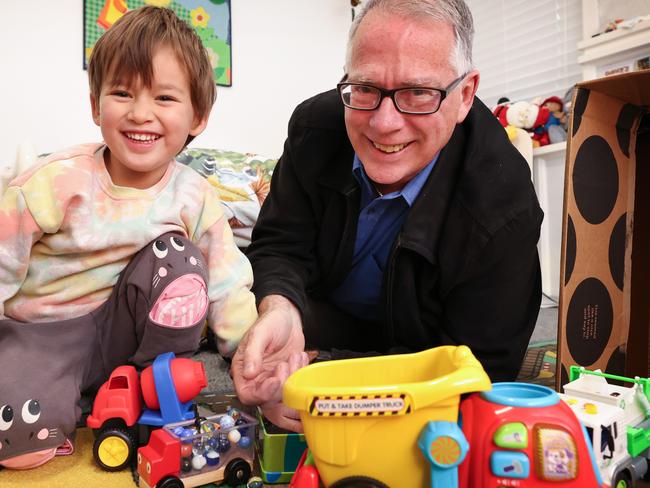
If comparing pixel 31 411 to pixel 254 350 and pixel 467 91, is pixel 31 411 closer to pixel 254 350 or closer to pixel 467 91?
pixel 254 350

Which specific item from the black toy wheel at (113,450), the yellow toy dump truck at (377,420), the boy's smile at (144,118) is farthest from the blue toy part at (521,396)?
the boy's smile at (144,118)

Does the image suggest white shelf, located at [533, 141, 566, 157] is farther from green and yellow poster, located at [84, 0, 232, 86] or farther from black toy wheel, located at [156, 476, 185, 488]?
black toy wheel, located at [156, 476, 185, 488]

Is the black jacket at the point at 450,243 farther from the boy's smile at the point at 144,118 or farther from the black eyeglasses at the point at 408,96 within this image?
the boy's smile at the point at 144,118

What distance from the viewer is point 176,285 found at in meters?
1.00

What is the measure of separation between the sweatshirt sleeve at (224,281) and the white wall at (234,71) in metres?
1.19

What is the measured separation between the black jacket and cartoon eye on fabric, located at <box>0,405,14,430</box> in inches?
17.6

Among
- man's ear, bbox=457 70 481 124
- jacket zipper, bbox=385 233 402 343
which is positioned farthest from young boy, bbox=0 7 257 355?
man's ear, bbox=457 70 481 124

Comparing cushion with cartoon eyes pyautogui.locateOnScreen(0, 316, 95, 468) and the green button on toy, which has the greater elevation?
the green button on toy

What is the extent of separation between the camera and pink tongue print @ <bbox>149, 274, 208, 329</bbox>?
99 cm

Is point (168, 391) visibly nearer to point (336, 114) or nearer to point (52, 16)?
point (336, 114)

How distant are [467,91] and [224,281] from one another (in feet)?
1.85

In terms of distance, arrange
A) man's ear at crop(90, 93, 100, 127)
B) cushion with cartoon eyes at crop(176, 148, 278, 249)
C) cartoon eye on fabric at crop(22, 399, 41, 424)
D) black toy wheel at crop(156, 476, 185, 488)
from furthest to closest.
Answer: cushion with cartoon eyes at crop(176, 148, 278, 249) < man's ear at crop(90, 93, 100, 127) < cartoon eye on fabric at crop(22, 399, 41, 424) < black toy wheel at crop(156, 476, 185, 488)

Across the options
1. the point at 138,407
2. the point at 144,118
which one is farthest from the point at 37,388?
the point at 144,118

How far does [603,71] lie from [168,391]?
2299 millimetres
